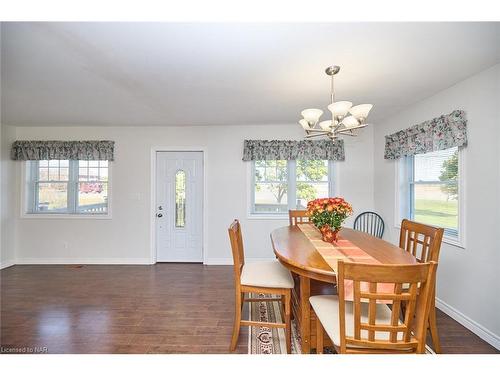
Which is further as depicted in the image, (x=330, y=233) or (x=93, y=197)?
(x=93, y=197)

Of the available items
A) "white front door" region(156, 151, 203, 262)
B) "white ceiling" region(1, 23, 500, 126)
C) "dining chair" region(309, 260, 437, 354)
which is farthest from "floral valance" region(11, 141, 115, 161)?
"dining chair" region(309, 260, 437, 354)

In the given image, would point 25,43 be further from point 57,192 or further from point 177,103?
point 57,192

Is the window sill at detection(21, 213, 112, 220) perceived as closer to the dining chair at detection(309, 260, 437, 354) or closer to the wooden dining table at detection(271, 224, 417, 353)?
the wooden dining table at detection(271, 224, 417, 353)

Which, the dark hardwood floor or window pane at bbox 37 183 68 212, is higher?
window pane at bbox 37 183 68 212

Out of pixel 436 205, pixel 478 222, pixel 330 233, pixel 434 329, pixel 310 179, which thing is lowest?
pixel 434 329

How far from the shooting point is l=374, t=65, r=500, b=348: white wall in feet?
6.79

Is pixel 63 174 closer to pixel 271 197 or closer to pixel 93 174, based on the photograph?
pixel 93 174

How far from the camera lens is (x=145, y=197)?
4.28m

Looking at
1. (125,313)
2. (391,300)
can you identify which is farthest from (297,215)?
(125,313)

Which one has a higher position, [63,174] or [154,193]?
[63,174]

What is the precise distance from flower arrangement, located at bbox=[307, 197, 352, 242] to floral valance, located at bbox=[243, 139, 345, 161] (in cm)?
192

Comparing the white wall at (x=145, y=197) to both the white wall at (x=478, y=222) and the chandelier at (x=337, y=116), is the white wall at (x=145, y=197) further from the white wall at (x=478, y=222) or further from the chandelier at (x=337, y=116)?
the chandelier at (x=337, y=116)

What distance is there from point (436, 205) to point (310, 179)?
1.82 m

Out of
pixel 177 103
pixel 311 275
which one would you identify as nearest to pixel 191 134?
pixel 177 103
